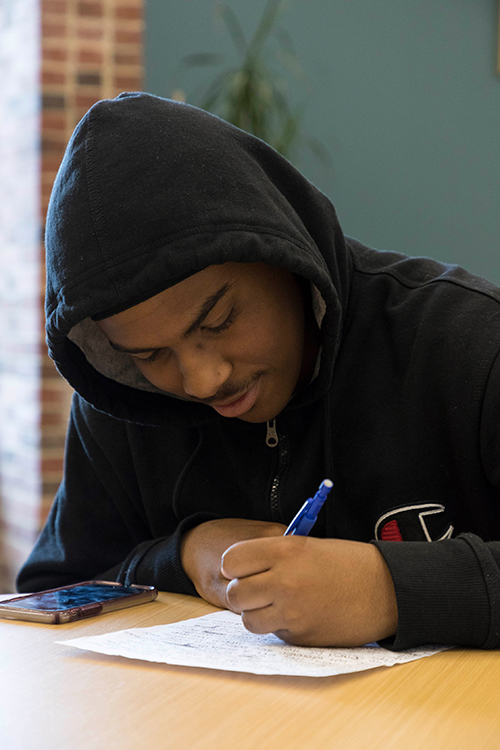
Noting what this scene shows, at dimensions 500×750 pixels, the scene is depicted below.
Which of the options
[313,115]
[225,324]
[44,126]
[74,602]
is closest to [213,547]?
[74,602]

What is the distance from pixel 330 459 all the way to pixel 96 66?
91.7 inches

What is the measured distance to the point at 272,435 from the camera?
119cm

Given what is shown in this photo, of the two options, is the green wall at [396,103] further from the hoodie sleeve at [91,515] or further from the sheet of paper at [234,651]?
the sheet of paper at [234,651]

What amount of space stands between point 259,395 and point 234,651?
401mm

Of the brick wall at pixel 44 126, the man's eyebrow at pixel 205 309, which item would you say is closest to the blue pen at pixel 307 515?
the man's eyebrow at pixel 205 309

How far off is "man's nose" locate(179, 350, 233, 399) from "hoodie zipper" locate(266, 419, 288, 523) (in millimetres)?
197

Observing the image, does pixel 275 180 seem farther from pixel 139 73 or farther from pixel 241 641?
pixel 139 73

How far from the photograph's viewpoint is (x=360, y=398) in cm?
115

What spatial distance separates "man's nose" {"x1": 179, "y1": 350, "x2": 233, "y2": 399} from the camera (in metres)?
1.00

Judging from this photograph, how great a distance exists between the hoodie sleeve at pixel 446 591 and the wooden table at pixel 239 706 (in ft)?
0.08

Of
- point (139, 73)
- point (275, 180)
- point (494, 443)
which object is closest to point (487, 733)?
point (494, 443)

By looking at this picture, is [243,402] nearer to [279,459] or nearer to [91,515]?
[279,459]

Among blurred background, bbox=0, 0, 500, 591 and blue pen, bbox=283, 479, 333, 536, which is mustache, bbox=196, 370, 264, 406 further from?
blurred background, bbox=0, 0, 500, 591

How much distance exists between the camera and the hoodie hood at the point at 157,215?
3.04ft
